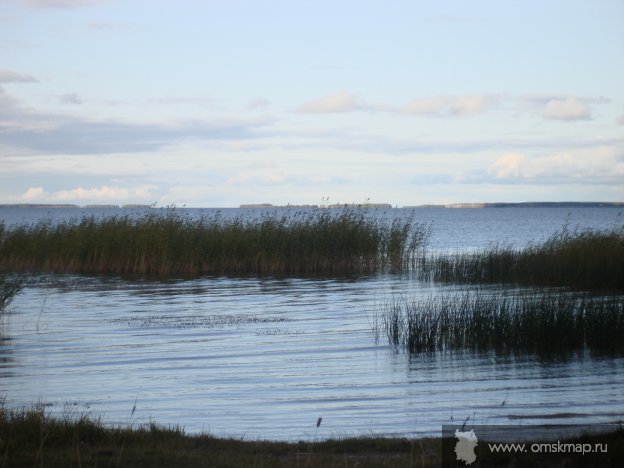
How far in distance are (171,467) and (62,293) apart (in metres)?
21.2

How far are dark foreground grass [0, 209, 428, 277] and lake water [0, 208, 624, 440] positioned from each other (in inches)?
397

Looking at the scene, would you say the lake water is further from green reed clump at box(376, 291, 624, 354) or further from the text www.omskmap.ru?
the text www.omskmap.ru

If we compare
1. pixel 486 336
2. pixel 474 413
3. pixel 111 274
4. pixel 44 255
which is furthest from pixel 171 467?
pixel 44 255

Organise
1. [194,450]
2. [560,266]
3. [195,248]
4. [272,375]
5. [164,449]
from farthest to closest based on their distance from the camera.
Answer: [195,248], [560,266], [272,375], [194,450], [164,449]

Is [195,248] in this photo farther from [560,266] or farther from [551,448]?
[551,448]

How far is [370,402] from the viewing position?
11.6m

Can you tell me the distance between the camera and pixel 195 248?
33625mm

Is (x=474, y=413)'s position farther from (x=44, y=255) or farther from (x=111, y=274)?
(x=44, y=255)

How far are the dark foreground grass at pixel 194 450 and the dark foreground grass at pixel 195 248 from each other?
24697 millimetres

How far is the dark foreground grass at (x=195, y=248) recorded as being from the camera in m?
33.4

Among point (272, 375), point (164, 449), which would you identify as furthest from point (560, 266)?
point (164, 449)

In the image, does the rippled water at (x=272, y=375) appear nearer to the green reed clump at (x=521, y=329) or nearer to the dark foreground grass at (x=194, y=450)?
the green reed clump at (x=521, y=329)
